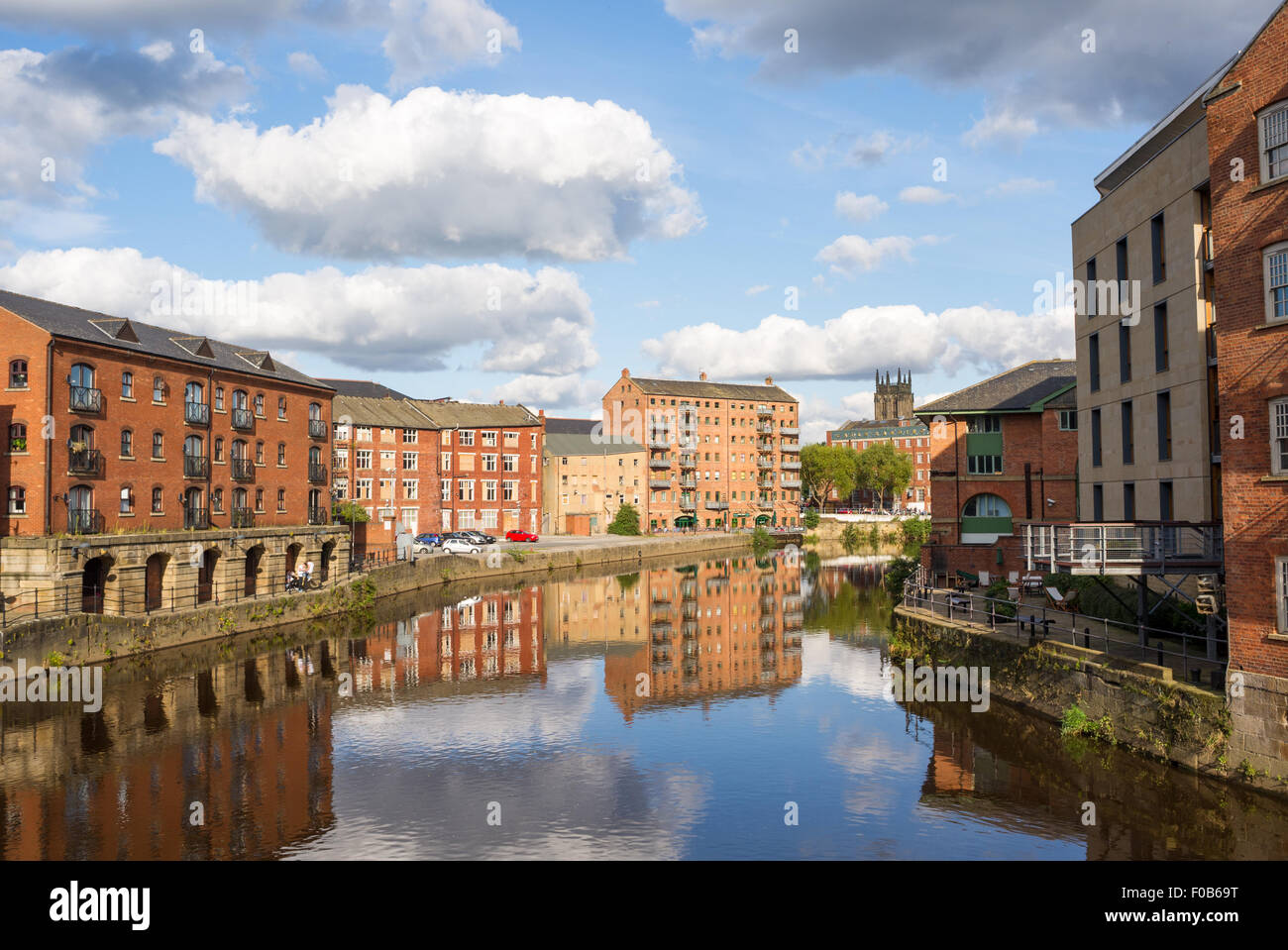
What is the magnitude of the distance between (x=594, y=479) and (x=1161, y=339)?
85829mm

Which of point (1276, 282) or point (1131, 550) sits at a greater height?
point (1276, 282)

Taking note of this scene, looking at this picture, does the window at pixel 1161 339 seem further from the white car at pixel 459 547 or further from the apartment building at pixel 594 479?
the apartment building at pixel 594 479

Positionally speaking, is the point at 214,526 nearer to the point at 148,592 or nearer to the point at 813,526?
the point at 148,592

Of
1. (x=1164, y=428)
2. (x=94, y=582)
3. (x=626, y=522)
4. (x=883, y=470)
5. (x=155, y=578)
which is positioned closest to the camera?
(x=1164, y=428)

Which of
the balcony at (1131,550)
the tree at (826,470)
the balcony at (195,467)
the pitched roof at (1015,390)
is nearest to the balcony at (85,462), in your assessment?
the balcony at (195,467)

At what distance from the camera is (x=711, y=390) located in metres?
122

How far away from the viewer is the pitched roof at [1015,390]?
45.3 m

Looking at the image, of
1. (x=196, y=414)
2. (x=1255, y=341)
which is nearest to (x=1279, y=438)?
(x=1255, y=341)

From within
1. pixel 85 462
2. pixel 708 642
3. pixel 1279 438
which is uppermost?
pixel 85 462

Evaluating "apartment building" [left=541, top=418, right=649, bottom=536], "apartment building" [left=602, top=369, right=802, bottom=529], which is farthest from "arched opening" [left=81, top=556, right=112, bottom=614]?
"apartment building" [left=602, top=369, right=802, bottom=529]

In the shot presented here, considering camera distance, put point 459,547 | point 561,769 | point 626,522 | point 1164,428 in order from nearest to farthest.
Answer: point 561,769, point 1164,428, point 459,547, point 626,522

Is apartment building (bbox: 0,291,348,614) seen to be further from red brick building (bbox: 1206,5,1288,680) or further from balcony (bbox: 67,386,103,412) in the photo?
red brick building (bbox: 1206,5,1288,680)

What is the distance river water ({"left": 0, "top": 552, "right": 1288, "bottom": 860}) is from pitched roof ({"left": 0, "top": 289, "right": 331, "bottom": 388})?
44.0ft

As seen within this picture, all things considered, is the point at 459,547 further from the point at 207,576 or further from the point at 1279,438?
the point at 1279,438
